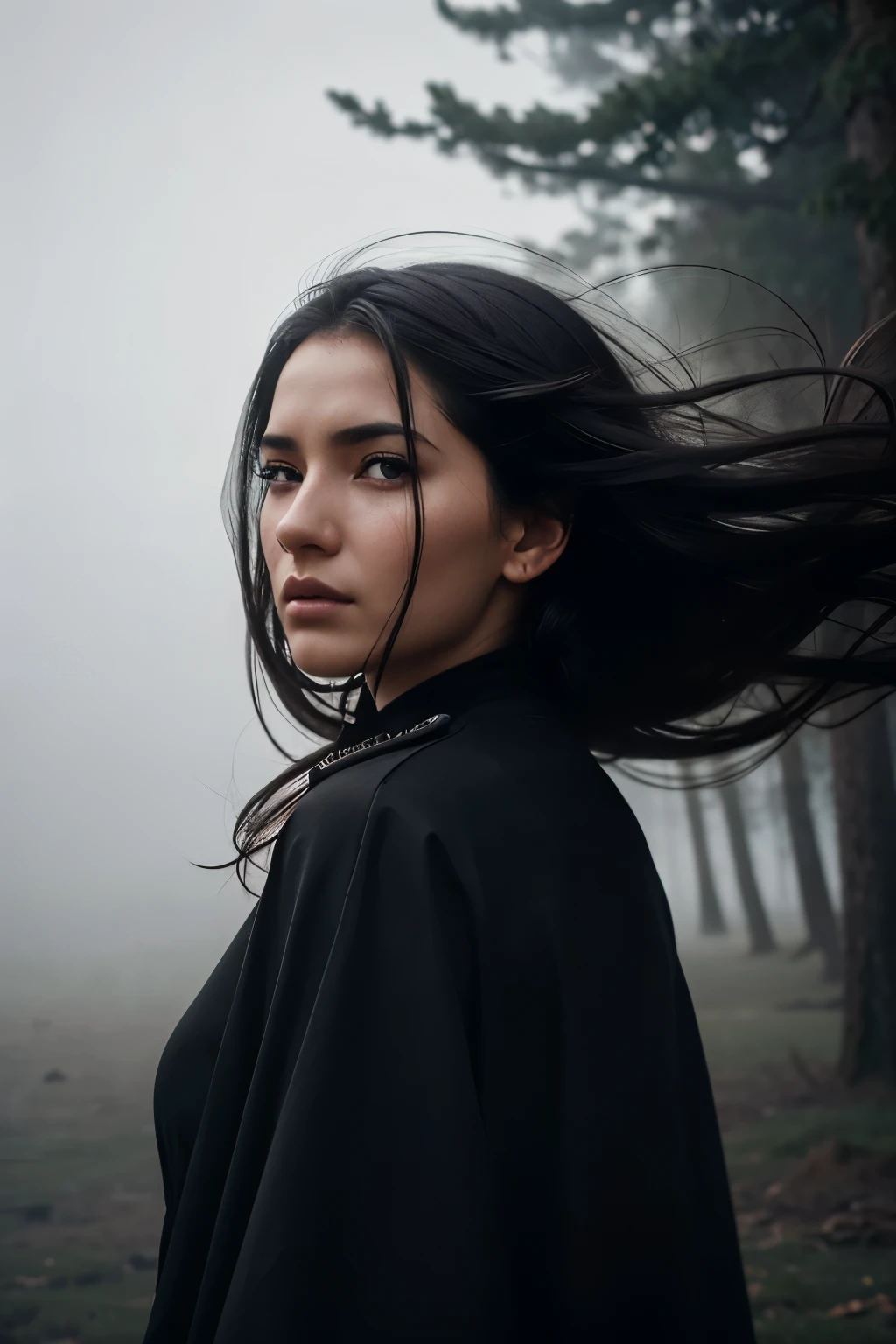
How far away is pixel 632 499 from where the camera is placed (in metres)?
1.28

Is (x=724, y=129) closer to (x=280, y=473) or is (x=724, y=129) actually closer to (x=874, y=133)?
(x=874, y=133)

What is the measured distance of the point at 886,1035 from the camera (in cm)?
500

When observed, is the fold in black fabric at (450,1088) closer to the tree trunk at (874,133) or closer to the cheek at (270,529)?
the cheek at (270,529)

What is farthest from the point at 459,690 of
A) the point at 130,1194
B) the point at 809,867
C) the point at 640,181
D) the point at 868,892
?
the point at 809,867

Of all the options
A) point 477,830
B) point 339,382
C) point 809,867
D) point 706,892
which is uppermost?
A: point 339,382

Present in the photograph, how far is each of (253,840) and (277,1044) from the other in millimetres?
330

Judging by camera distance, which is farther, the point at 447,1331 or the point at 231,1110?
the point at 231,1110

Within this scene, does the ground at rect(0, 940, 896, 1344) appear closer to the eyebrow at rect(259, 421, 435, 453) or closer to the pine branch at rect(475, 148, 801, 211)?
the eyebrow at rect(259, 421, 435, 453)

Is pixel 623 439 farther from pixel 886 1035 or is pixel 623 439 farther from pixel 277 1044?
pixel 886 1035

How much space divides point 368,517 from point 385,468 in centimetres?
6

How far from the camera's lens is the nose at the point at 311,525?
1.14m

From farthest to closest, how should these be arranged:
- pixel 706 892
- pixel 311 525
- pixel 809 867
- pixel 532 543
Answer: pixel 706 892 < pixel 809 867 < pixel 532 543 < pixel 311 525

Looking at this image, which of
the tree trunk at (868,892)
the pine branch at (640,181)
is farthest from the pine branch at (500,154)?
the tree trunk at (868,892)

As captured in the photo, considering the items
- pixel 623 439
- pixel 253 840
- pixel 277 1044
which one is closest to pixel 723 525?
pixel 623 439
